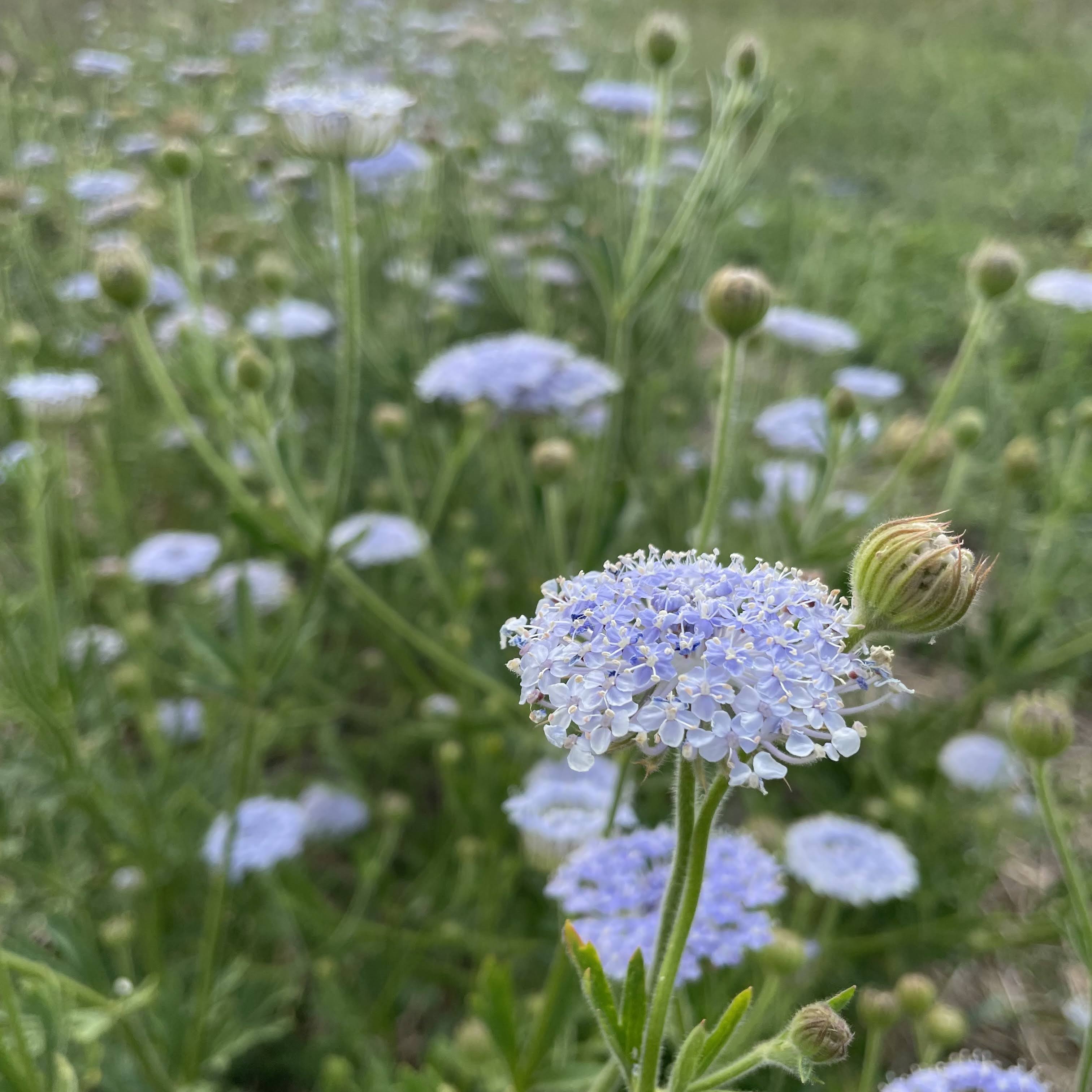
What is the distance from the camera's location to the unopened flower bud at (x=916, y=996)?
1.29m

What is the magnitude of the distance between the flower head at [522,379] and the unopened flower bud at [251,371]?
1.28 feet

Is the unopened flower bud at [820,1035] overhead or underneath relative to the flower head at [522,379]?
overhead

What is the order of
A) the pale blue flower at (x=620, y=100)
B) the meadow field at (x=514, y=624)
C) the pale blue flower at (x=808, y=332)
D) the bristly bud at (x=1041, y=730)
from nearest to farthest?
the meadow field at (x=514, y=624) < the bristly bud at (x=1041, y=730) < the pale blue flower at (x=808, y=332) < the pale blue flower at (x=620, y=100)

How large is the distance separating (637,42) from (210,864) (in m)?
1.83

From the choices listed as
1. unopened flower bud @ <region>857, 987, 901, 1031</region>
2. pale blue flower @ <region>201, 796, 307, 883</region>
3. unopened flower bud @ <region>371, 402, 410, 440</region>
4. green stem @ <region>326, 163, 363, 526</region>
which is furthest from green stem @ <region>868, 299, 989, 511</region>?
pale blue flower @ <region>201, 796, 307, 883</region>

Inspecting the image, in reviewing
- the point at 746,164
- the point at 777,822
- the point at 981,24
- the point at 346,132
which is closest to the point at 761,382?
the point at 746,164

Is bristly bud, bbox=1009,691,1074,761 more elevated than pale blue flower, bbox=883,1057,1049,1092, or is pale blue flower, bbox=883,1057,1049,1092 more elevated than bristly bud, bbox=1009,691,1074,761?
bristly bud, bbox=1009,691,1074,761

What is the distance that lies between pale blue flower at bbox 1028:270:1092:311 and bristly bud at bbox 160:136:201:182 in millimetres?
1813

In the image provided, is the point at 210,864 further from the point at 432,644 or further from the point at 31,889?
the point at 432,644

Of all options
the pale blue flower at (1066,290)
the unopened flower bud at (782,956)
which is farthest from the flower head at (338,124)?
the pale blue flower at (1066,290)

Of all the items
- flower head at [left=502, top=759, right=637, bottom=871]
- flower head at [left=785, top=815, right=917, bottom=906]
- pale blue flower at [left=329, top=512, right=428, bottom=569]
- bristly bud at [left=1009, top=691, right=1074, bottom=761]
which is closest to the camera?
bristly bud at [left=1009, top=691, right=1074, bottom=761]

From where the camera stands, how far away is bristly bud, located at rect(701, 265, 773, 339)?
1.31 metres

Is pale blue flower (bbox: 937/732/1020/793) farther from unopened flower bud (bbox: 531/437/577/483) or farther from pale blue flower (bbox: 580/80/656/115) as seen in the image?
pale blue flower (bbox: 580/80/656/115)

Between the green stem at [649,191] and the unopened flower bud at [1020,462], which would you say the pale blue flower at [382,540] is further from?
the unopened flower bud at [1020,462]
